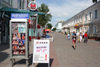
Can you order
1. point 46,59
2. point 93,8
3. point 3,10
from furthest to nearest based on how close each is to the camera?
point 93,8, point 3,10, point 46,59

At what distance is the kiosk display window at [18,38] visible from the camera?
6.08m

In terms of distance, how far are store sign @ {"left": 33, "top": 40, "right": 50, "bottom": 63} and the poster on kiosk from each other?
29.8 inches

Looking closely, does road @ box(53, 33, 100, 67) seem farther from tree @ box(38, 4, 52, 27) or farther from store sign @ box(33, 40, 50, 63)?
tree @ box(38, 4, 52, 27)

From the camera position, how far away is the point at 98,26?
24.2m

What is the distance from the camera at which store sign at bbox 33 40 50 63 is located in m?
5.53

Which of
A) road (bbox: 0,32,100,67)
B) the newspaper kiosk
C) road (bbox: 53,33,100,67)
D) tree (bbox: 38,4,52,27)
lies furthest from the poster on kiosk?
tree (bbox: 38,4,52,27)

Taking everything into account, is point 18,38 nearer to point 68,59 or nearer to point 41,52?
point 41,52

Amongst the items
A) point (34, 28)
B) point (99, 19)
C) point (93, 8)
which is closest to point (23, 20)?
point (34, 28)

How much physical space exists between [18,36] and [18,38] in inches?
4.3

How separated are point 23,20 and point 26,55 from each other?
177 centimetres

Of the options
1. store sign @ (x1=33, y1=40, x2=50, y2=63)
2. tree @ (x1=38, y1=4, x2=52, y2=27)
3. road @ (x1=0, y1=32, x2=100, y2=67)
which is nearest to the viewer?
store sign @ (x1=33, y1=40, x2=50, y2=63)

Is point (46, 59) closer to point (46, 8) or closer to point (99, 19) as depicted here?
point (99, 19)

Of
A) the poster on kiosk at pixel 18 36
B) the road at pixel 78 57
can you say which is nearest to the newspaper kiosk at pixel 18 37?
the poster on kiosk at pixel 18 36

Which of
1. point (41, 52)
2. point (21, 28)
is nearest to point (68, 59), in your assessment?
point (41, 52)
